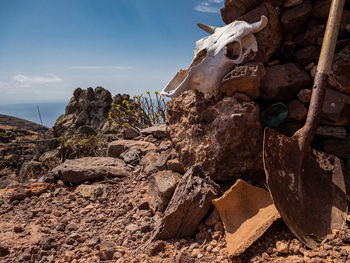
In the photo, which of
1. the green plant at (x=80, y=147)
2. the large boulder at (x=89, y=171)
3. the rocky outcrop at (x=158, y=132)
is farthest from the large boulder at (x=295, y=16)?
the green plant at (x=80, y=147)

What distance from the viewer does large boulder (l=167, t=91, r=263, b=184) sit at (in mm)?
2207

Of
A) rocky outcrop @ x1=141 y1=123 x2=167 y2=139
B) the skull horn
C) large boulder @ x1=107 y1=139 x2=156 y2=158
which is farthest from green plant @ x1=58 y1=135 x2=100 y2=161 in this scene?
the skull horn

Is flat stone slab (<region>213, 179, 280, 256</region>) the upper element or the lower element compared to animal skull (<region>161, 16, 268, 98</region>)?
lower

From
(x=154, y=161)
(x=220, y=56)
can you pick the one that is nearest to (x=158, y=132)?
(x=154, y=161)

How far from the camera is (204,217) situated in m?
2.08

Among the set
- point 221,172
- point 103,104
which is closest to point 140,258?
point 221,172

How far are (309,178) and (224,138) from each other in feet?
2.43

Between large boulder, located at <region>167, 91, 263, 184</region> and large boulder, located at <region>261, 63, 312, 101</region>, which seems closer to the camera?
large boulder, located at <region>167, 91, 263, 184</region>

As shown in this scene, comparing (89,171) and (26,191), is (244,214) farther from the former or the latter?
(26,191)

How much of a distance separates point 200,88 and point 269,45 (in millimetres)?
762

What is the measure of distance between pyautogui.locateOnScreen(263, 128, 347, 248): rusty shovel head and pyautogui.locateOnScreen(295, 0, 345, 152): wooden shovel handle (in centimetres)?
11

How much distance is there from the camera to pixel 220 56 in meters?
2.31

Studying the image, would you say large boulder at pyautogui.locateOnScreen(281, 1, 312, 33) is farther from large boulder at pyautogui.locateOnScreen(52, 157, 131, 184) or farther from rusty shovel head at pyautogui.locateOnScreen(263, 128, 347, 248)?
large boulder at pyautogui.locateOnScreen(52, 157, 131, 184)

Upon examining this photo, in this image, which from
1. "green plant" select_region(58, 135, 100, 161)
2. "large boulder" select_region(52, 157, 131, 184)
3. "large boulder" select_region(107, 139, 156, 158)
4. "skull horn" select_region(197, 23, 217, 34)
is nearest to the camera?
"skull horn" select_region(197, 23, 217, 34)
